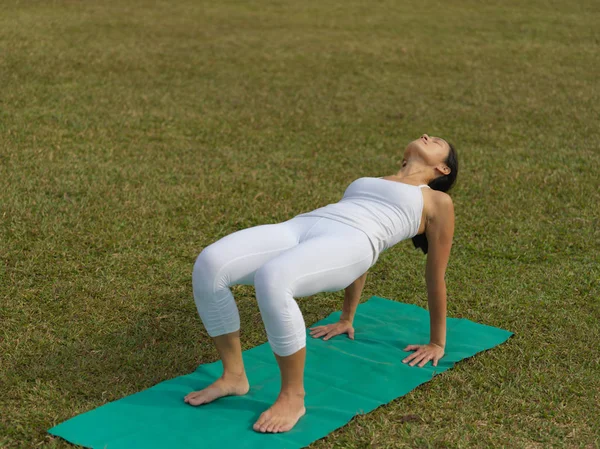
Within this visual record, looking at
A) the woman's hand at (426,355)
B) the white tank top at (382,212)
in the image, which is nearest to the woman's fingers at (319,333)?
the woman's hand at (426,355)

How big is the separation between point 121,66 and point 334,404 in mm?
7756

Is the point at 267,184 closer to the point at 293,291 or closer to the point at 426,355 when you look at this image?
the point at 426,355

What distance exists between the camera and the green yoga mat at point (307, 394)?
3.19m

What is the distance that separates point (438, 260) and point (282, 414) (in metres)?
1.15

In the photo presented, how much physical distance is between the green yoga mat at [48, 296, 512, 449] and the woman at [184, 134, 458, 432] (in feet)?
A: 0.28

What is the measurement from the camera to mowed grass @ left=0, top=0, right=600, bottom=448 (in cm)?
372

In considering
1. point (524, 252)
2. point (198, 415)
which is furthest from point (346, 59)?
point (198, 415)

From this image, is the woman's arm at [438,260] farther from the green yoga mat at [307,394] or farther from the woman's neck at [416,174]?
the woman's neck at [416,174]

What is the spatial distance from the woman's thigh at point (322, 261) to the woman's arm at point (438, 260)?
43 centimetres

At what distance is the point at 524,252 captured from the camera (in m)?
5.58

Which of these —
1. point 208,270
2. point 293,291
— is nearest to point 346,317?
point 293,291

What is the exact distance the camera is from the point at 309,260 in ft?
10.9

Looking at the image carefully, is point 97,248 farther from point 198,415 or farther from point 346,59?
point 346,59

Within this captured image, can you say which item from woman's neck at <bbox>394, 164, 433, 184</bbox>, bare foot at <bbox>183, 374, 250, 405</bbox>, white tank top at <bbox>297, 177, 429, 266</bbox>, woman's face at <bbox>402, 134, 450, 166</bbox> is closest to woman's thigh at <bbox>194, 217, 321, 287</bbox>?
white tank top at <bbox>297, 177, 429, 266</bbox>
